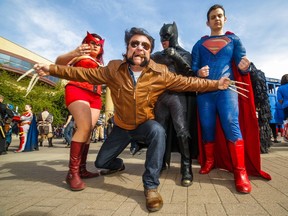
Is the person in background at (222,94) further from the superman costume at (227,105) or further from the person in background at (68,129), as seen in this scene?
the person in background at (68,129)

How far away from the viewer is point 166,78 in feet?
8.59

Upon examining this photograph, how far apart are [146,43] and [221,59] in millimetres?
1029

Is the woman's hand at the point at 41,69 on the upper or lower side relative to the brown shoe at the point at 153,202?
upper

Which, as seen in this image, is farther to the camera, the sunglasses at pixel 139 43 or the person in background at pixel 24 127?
the person in background at pixel 24 127

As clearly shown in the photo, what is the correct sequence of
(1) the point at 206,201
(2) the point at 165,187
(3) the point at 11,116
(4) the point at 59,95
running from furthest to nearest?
(4) the point at 59,95
(3) the point at 11,116
(2) the point at 165,187
(1) the point at 206,201

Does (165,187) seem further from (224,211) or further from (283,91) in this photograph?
(283,91)

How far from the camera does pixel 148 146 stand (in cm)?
246

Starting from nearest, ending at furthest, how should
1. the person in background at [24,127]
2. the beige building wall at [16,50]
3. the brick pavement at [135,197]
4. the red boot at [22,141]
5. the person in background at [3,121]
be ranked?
the brick pavement at [135,197] < the person in background at [3,121] < the red boot at [22,141] < the person in background at [24,127] < the beige building wall at [16,50]

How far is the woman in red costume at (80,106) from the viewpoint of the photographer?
2727 millimetres

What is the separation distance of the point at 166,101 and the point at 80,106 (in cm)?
114

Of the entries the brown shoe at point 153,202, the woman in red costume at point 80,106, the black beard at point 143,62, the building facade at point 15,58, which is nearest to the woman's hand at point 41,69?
the woman in red costume at point 80,106

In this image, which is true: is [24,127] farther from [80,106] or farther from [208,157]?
[208,157]

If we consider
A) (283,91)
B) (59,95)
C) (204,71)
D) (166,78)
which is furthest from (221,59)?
(59,95)

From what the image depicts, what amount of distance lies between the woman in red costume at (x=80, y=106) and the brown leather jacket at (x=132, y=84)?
0.42 meters
